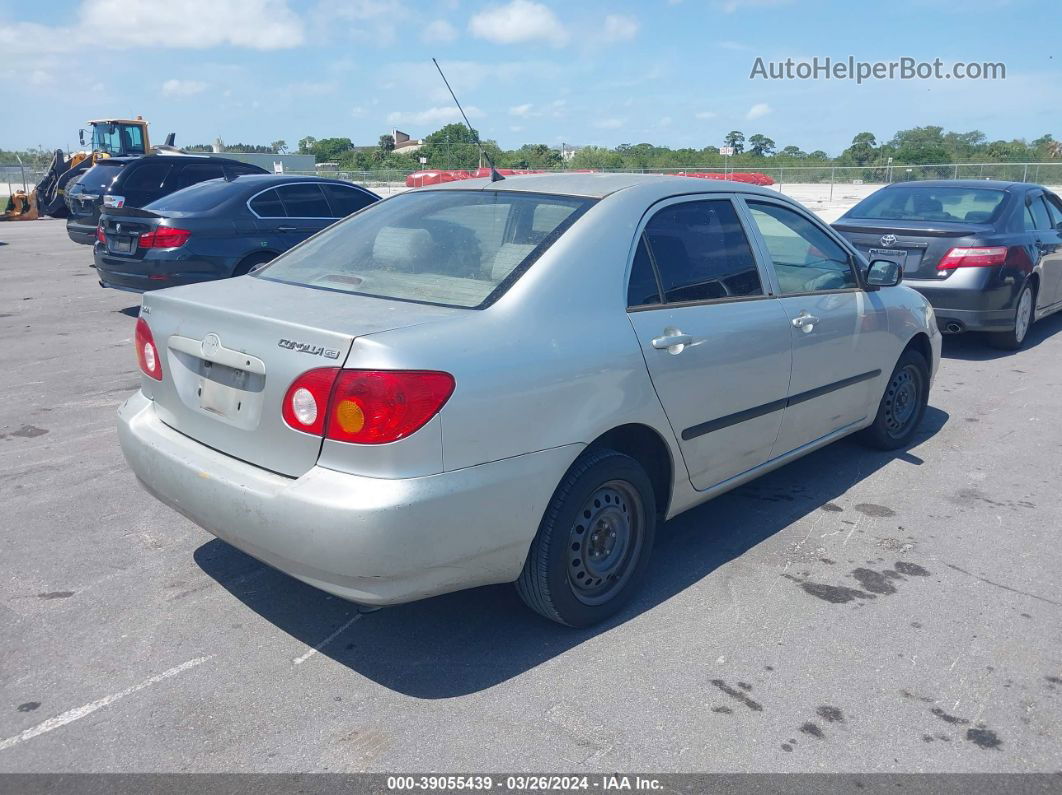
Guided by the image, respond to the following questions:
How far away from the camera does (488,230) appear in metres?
3.65

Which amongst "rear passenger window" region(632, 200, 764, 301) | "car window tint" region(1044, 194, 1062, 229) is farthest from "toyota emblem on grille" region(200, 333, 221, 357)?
"car window tint" region(1044, 194, 1062, 229)

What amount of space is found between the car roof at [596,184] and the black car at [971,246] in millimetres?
4606

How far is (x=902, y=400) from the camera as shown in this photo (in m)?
5.61

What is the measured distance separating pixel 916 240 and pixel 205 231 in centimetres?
674

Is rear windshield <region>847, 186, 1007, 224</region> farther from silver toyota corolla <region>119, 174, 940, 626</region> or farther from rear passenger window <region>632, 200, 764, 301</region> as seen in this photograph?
rear passenger window <region>632, 200, 764, 301</region>

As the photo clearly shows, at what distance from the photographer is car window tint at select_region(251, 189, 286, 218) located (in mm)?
9055

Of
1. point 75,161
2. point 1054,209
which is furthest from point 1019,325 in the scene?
point 75,161

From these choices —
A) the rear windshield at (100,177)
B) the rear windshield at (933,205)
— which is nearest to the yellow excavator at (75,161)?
the rear windshield at (100,177)

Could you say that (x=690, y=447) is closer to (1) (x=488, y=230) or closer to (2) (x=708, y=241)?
(2) (x=708, y=241)

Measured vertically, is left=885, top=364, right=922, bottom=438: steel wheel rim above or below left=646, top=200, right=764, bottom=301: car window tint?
below

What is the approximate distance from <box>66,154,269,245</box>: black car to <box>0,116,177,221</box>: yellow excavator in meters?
11.9

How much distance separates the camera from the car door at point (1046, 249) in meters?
8.79

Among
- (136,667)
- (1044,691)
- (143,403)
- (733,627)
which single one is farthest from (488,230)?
(1044,691)

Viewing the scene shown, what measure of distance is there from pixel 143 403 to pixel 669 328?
2.17 meters
